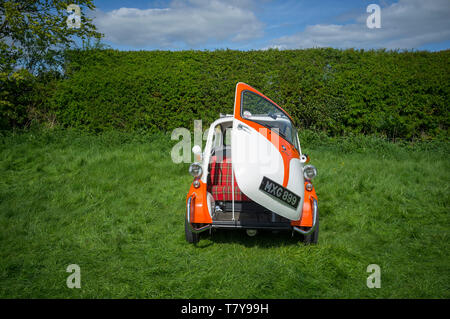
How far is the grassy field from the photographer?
3.14 m

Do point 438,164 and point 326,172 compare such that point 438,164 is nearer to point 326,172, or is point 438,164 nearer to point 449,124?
point 449,124

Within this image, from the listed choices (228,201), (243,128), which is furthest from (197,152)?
(243,128)

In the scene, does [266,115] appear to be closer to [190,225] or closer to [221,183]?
[221,183]

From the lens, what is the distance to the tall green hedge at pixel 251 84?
29.0 ft

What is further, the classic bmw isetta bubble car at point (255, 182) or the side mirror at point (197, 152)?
the side mirror at point (197, 152)

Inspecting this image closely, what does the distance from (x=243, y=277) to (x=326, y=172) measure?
4265 millimetres

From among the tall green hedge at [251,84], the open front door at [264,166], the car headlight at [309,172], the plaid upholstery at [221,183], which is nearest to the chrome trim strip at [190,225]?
the plaid upholstery at [221,183]

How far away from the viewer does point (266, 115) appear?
4559mm

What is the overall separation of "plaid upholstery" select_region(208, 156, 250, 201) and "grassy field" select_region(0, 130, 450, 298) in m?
0.59

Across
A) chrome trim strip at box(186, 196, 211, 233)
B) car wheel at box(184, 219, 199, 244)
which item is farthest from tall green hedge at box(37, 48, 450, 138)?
chrome trim strip at box(186, 196, 211, 233)

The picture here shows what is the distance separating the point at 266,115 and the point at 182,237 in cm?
220

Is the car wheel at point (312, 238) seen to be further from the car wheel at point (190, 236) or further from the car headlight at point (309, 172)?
the car wheel at point (190, 236)

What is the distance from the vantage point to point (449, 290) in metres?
3.09

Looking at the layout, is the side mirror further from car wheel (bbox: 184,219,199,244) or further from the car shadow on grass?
the car shadow on grass
